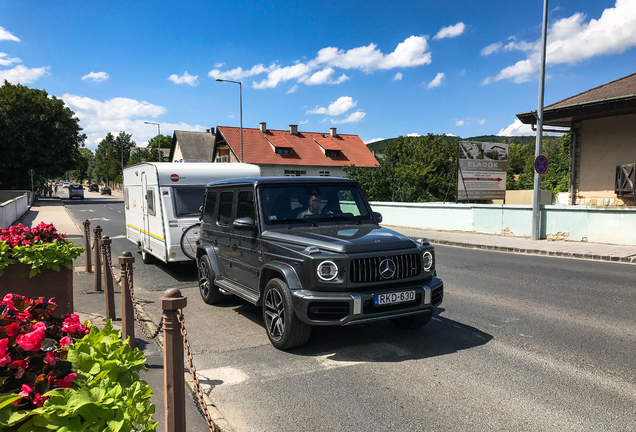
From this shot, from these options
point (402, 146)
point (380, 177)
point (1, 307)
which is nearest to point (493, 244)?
point (1, 307)

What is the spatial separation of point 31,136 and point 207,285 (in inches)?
2119

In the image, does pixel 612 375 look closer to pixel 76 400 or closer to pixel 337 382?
pixel 337 382

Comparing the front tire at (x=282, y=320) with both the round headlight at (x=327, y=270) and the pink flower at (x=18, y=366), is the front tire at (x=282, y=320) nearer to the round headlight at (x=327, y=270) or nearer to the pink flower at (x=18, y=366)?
the round headlight at (x=327, y=270)

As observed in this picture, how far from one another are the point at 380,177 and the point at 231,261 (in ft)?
86.3

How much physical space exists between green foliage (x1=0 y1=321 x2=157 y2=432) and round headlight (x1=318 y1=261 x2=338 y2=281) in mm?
3078

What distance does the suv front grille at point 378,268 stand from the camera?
5.01 metres

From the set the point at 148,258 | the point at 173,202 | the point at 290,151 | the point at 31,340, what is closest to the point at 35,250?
the point at 31,340

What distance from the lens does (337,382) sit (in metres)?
4.46

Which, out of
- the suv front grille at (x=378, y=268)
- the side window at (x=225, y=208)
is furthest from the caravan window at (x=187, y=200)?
the suv front grille at (x=378, y=268)

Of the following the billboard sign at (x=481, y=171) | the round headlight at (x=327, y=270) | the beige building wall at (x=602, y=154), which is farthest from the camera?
the billboard sign at (x=481, y=171)

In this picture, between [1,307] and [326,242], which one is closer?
[1,307]

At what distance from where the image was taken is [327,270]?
5.00 m

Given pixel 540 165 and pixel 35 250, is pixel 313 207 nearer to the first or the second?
pixel 35 250

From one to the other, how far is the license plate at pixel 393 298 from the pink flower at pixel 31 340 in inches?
143
